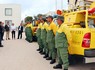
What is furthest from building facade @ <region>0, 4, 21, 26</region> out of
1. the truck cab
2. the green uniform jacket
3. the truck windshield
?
Answer: the green uniform jacket

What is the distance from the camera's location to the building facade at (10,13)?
219ft

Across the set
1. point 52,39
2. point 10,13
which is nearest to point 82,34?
point 52,39

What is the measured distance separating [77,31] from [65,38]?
1.55ft

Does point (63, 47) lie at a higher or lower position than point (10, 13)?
lower

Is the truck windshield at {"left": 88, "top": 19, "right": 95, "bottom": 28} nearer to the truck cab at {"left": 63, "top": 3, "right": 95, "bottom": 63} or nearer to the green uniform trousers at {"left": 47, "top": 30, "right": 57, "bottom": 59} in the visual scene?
the truck cab at {"left": 63, "top": 3, "right": 95, "bottom": 63}

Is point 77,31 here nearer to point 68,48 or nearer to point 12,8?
point 68,48

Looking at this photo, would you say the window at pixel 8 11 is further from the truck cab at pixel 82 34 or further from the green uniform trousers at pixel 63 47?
the green uniform trousers at pixel 63 47

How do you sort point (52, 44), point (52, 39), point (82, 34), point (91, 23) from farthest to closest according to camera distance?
→ point (52, 39) → point (52, 44) → point (91, 23) → point (82, 34)

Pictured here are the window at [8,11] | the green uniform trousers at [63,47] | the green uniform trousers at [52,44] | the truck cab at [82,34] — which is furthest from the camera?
the window at [8,11]

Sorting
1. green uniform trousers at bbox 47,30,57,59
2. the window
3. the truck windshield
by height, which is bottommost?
green uniform trousers at bbox 47,30,57,59

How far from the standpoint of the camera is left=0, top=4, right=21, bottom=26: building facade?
66.9m

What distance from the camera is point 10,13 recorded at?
67688 mm

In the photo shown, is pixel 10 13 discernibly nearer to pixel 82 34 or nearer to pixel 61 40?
pixel 61 40

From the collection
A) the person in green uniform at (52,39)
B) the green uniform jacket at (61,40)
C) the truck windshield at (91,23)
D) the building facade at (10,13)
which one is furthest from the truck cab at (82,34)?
the building facade at (10,13)
